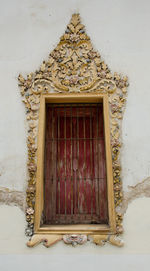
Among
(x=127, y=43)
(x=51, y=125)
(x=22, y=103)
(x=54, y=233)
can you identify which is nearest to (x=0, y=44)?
(x=22, y=103)

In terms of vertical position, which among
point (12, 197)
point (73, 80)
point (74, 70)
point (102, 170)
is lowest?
point (12, 197)

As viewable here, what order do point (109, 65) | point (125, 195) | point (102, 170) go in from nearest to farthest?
1. point (125, 195)
2. point (102, 170)
3. point (109, 65)

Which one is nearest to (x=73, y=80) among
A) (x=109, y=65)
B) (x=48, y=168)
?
(x=109, y=65)

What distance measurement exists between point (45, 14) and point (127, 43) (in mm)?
1259

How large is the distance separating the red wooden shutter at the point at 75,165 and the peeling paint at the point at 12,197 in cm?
35

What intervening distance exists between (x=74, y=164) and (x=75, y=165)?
0.02 meters

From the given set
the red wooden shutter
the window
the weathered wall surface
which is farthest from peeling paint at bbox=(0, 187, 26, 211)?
the red wooden shutter

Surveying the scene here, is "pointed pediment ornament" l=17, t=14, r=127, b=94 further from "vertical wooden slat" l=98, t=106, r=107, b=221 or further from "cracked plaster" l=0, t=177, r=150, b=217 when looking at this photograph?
"cracked plaster" l=0, t=177, r=150, b=217

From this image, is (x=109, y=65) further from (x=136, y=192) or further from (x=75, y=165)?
(x=136, y=192)

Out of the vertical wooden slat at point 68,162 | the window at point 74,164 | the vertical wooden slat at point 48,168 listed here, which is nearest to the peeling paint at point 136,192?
the window at point 74,164

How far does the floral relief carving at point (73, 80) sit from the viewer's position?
11.1 feet

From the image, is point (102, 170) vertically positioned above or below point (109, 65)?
below

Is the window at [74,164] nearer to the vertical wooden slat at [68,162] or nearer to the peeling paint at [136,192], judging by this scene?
the vertical wooden slat at [68,162]

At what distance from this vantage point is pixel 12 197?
326cm
